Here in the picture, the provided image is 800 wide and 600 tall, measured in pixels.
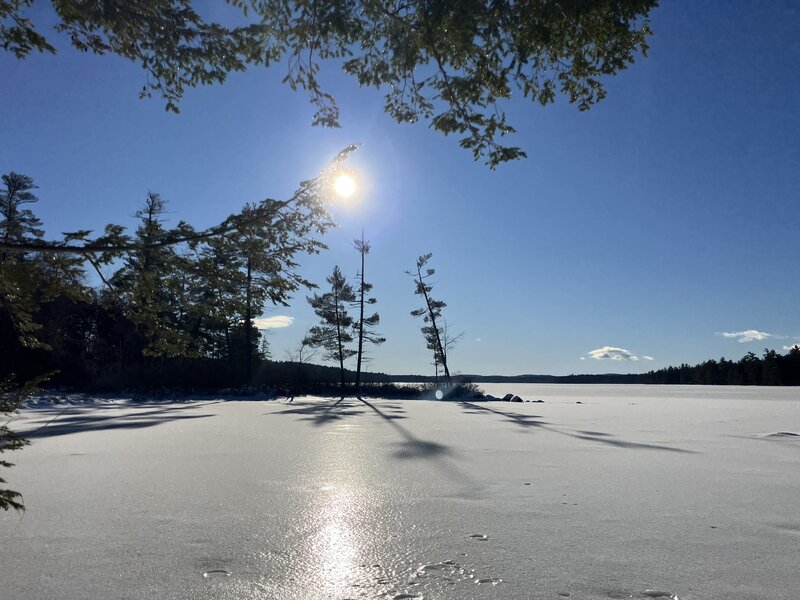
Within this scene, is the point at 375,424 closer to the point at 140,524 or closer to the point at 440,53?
the point at 140,524

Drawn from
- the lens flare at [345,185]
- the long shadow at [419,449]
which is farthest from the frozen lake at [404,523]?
the lens flare at [345,185]

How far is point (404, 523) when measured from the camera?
321cm

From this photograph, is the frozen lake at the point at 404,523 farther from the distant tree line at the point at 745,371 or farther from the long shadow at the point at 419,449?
the distant tree line at the point at 745,371

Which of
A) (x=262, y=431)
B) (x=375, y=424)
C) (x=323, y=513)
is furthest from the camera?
(x=375, y=424)

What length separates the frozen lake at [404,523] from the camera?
2.29 meters

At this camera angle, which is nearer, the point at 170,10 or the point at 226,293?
the point at 170,10

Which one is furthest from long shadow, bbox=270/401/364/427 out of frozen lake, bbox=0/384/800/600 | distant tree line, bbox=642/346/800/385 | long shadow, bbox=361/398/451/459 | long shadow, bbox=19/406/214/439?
distant tree line, bbox=642/346/800/385

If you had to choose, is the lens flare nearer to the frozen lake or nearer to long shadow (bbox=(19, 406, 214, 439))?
the frozen lake

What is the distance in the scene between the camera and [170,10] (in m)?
3.70

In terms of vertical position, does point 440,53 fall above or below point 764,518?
above

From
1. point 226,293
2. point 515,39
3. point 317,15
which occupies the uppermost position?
point 317,15

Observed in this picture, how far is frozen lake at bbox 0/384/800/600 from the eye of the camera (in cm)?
229

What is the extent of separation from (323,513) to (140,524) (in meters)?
1.19

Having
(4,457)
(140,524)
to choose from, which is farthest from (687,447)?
(4,457)
